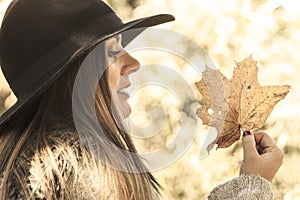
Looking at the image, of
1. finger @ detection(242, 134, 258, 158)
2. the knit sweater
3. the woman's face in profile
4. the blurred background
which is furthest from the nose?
the blurred background

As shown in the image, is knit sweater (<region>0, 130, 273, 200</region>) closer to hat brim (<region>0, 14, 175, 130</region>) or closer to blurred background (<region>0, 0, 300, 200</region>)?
hat brim (<region>0, 14, 175, 130</region>)

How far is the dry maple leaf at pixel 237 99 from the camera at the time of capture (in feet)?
4.85

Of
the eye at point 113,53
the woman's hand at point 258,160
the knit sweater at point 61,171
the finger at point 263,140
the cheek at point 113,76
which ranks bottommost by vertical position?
the knit sweater at point 61,171

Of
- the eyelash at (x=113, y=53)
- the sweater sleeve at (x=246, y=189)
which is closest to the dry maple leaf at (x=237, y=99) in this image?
the sweater sleeve at (x=246, y=189)

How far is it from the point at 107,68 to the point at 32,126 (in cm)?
17

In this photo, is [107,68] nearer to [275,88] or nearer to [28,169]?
[28,169]

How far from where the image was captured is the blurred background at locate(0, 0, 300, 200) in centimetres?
245

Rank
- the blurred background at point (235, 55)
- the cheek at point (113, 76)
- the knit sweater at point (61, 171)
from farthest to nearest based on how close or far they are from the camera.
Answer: the blurred background at point (235, 55) → the cheek at point (113, 76) → the knit sweater at point (61, 171)

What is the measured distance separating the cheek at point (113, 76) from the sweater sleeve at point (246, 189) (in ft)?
0.98

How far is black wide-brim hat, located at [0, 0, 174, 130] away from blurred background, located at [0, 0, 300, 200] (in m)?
1.12

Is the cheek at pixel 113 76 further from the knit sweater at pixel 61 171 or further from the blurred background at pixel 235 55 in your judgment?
the blurred background at pixel 235 55

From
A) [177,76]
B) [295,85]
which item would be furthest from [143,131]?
[295,85]

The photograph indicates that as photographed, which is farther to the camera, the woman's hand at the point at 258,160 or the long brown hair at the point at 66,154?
the woman's hand at the point at 258,160

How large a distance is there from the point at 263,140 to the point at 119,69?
1.19 feet
